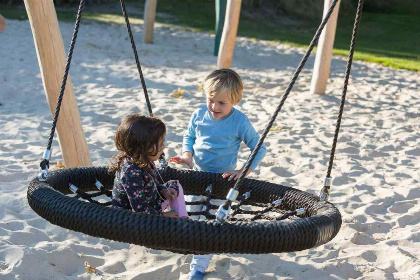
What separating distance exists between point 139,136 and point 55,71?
151cm

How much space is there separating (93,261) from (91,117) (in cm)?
272

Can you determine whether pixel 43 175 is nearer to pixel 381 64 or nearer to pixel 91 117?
pixel 91 117

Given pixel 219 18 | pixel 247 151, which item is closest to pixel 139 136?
pixel 247 151

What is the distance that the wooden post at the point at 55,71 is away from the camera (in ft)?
11.4

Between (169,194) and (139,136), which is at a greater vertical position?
(139,136)

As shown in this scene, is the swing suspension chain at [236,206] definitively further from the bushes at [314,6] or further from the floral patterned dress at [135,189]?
the bushes at [314,6]

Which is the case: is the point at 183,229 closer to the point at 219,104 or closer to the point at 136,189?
the point at 136,189

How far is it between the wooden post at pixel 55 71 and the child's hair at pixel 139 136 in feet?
4.73

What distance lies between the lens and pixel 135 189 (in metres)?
2.32

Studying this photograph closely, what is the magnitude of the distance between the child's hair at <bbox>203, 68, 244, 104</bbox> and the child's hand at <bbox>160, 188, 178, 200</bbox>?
53 cm

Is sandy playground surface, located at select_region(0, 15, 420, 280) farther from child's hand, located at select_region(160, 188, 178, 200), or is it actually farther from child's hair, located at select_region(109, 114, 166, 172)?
child's hair, located at select_region(109, 114, 166, 172)

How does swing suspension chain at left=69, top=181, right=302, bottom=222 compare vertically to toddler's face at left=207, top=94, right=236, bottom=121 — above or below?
below

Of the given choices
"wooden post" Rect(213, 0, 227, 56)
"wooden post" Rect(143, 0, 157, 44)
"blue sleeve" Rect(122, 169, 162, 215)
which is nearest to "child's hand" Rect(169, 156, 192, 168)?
"blue sleeve" Rect(122, 169, 162, 215)

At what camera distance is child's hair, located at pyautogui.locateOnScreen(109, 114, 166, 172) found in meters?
2.28
